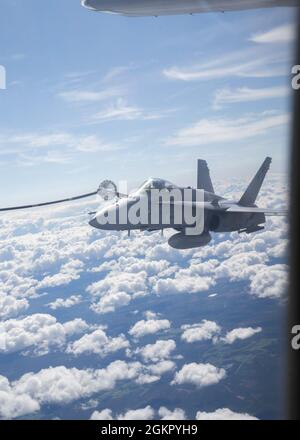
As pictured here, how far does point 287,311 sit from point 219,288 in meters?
56.3

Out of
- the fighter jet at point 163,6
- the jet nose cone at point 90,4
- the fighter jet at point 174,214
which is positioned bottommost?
the fighter jet at point 174,214

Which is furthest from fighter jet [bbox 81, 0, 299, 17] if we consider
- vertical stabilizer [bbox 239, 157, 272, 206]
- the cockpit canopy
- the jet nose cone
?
vertical stabilizer [bbox 239, 157, 272, 206]

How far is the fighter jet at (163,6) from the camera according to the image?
459 centimetres

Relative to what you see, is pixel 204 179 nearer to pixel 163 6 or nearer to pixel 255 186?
pixel 255 186

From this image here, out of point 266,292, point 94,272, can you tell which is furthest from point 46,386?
point 266,292

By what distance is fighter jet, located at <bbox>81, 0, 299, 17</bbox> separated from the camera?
4590mm

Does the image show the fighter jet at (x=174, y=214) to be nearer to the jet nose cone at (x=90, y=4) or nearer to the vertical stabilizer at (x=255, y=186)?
the vertical stabilizer at (x=255, y=186)

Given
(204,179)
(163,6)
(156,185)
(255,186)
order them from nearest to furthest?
(163,6) < (156,185) < (255,186) < (204,179)

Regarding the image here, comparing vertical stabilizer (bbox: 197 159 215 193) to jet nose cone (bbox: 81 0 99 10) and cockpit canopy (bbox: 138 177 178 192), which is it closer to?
cockpit canopy (bbox: 138 177 178 192)

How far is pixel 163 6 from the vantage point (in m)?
5.20

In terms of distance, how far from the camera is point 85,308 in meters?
66.9

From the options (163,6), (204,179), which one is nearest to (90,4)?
(163,6)

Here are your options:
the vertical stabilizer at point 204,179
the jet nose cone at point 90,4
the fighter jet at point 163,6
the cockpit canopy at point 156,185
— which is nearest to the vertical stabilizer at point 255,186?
the vertical stabilizer at point 204,179
